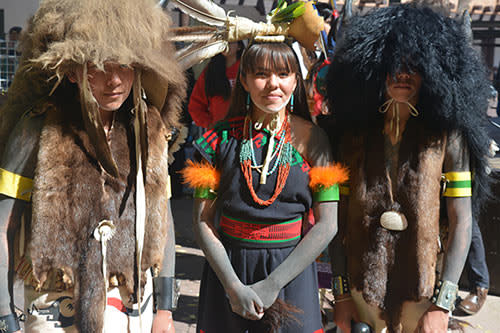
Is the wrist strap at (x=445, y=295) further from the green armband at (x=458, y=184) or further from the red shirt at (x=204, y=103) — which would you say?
the red shirt at (x=204, y=103)

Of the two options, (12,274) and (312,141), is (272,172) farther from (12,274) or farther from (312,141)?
(12,274)

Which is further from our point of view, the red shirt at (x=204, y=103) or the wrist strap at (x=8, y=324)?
the red shirt at (x=204, y=103)

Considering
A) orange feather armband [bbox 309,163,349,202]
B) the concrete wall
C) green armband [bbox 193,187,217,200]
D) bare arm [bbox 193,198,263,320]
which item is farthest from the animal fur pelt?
the concrete wall

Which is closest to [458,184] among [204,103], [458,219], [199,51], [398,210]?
[458,219]

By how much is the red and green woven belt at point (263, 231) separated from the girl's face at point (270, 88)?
45cm

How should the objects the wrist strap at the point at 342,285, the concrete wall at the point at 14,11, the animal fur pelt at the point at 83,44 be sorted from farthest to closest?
the concrete wall at the point at 14,11, the wrist strap at the point at 342,285, the animal fur pelt at the point at 83,44

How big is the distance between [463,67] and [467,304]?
2208 mm

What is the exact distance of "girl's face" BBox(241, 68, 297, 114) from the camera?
2.03 meters

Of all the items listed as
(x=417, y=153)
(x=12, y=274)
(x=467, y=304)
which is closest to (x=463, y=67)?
(x=417, y=153)

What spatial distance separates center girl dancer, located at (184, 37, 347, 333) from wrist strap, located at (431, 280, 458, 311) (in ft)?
1.60

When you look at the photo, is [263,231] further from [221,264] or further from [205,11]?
[205,11]

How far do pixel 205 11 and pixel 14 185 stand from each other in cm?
101

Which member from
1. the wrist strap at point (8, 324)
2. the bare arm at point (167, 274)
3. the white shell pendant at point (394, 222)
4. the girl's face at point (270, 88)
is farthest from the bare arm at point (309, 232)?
the wrist strap at point (8, 324)

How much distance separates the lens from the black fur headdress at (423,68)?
6.81 feet
